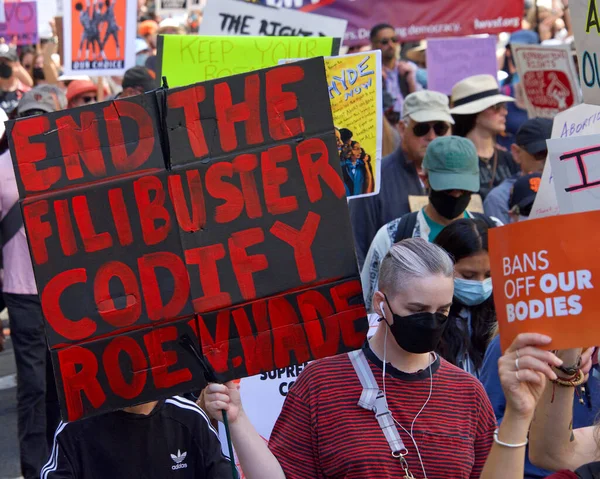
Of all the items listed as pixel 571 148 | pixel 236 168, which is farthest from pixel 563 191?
pixel 236 168

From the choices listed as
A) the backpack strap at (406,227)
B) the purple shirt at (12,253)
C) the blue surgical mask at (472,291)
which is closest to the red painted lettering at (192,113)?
the blue surgical mask at (472,291)

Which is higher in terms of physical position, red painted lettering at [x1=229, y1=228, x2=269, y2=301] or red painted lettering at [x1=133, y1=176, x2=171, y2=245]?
red painted lettering at [x1=133, y1=176, x2=171, y2=245]

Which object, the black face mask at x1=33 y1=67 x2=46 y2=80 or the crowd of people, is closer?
the crowd of people

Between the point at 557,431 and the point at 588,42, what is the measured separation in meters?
1.28

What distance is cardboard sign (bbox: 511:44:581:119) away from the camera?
370 inches

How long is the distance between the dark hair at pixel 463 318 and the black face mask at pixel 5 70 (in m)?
8.35

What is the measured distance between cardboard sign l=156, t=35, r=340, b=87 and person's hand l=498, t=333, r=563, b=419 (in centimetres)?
391

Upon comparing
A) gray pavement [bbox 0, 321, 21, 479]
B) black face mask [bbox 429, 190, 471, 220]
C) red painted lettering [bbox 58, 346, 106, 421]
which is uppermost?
black face mask [bbox 429, 190, 471, 220]

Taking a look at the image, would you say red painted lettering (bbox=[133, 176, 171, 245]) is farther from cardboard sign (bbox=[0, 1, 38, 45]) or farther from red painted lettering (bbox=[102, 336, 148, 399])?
cardboard sign (bbox=[0, 1, 38, 45])

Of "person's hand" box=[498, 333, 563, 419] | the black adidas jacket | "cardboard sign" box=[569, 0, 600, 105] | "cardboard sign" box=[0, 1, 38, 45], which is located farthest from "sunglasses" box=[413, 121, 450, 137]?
"cardboard sign" box=[0, 1, 38, 45]

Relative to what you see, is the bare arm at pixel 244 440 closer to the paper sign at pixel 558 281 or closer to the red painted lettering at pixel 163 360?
the red painted lettering at pixel 163 360

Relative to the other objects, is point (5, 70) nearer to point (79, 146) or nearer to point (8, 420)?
point (8, 420)

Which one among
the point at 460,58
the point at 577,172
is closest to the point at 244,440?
the point at 577,172

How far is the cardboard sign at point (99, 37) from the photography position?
1004 cm
